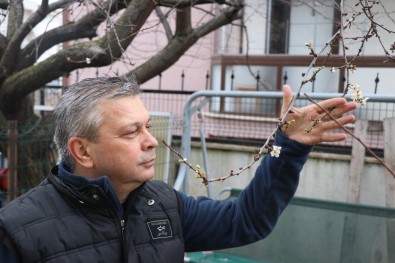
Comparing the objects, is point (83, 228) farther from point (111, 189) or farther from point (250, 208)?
point (250, 208)

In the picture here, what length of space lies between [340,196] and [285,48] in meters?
3.23

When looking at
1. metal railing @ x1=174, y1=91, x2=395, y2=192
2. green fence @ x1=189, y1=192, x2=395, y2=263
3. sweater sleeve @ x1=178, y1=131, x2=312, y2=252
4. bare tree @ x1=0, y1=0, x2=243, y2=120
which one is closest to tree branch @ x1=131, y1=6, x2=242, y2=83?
bare tree @ x1=0, y1=0, x2=243, y2=120

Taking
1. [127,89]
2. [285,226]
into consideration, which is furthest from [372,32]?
[285,226]

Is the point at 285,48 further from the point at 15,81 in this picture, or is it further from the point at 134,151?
the point at 134,151

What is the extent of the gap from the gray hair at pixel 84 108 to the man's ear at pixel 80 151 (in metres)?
0.02

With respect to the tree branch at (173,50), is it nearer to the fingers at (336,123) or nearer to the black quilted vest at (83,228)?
the black quilted vest at (83,228)

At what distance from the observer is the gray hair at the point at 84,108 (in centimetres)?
161

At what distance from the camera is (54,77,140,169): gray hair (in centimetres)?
161

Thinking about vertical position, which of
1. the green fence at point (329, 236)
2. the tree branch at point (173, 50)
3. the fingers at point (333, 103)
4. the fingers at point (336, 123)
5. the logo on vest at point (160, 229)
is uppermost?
the tree branch at point (173, 50)

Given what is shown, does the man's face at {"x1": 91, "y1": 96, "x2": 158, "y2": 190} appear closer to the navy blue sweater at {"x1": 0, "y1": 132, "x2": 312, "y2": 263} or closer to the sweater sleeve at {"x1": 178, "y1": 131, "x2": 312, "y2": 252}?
the navy blue sweater at {"x1": 0, "y1": 132, "x2": 312, "y2": 263}

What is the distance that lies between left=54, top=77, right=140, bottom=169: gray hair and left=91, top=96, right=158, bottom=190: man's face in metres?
0.02

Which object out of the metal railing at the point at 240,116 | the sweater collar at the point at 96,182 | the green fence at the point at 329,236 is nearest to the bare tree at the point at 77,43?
the metal railing at the point at 240,116

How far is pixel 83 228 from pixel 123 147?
28 cm

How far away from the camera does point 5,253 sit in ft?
4.81
